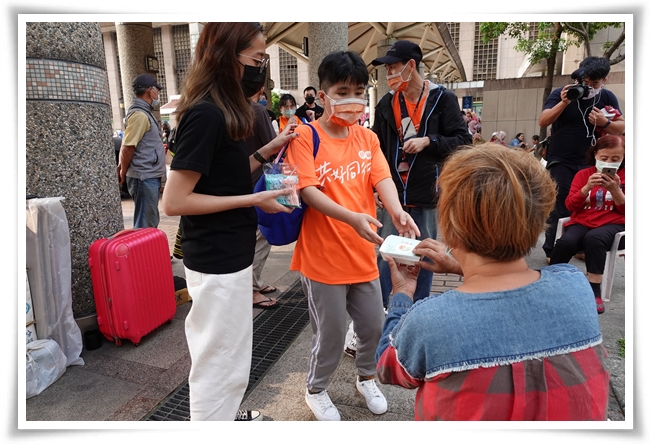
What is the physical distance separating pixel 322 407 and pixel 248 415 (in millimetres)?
386

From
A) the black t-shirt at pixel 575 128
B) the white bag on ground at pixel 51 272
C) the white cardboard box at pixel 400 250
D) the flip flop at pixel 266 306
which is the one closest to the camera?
the white cardboard box at pixel 400 250

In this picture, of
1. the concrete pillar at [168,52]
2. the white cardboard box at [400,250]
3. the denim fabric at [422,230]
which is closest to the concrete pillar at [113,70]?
the concrete pillar at [168,52]

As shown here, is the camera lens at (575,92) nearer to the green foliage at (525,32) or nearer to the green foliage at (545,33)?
the green foliage at (545,33)

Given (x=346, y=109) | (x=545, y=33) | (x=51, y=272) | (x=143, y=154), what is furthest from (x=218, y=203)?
(x=545, y=33)

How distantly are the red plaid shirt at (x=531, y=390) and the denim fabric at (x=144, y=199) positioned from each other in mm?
4299

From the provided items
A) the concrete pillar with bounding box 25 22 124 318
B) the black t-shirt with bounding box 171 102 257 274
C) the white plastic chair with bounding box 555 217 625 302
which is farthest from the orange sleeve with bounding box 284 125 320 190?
the white plastic chair with bounding box 555 217 625 302

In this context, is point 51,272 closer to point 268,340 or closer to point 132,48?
point 268,340

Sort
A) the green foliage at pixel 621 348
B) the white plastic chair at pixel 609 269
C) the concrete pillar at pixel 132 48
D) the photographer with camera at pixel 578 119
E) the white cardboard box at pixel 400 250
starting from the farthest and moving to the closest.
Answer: the concrete pillar at pixel 132 48 → the photographer with camera at pixel 578 119 → the white plastic chair at pixel 609 269 → the green foliage at pixel 621 348 → the white cardboard box at pixel 400 250

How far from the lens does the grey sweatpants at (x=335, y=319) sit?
86.5 inches

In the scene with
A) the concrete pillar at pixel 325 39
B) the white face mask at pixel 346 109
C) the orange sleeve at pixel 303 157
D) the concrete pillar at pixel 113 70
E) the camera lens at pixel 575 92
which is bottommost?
the orange sleeve at pixel 303 157
